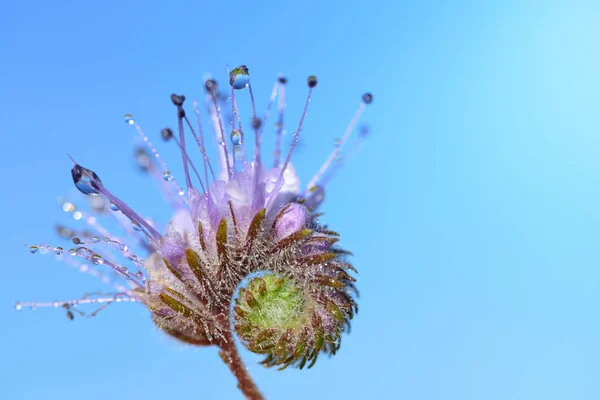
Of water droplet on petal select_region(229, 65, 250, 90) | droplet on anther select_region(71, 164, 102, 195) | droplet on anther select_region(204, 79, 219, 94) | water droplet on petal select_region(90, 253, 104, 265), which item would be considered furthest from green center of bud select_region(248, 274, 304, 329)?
droplet on anther select_region(204, 79, 219, 94)

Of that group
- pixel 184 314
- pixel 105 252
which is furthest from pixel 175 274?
pixel 105 252

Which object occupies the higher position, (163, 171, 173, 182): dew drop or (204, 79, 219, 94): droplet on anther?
(204, 79, 219, 94): droplet on anther

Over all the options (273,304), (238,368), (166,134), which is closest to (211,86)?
(166,134)

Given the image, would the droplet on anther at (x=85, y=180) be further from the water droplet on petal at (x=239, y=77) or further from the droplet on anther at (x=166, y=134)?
the water droplet on petal at (x=239, y=77)

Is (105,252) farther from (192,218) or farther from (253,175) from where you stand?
(253,175)

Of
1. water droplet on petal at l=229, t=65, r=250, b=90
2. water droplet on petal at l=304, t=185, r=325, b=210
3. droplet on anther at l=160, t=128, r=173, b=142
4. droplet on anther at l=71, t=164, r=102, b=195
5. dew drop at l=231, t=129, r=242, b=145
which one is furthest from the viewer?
water droplet on petal at l=304, t=185, r=325, b=210

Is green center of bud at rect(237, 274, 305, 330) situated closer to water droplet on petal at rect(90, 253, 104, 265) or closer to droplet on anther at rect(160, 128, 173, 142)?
water droplet on petal at rect(90, 253, 104, 265)

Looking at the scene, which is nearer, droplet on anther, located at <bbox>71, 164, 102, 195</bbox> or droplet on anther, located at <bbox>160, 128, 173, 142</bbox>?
droplet on anther, located at <bbox>71, 164, 102, 195</bbox>
